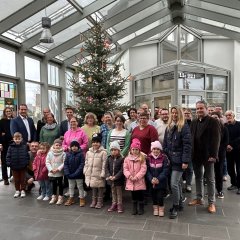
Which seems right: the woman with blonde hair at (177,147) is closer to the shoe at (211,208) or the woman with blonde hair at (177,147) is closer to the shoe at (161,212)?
the shoe at (161,212)

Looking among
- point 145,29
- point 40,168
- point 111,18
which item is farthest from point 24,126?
point 145,29

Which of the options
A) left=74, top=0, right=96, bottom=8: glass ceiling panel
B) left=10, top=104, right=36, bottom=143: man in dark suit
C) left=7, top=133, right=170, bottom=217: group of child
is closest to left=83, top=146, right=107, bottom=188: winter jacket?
left=7, top=133, right=170, bottom=217: group of child

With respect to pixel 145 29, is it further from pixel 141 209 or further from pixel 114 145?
pixel 141 209

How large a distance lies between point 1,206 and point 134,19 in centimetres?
900

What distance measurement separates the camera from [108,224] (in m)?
4.35

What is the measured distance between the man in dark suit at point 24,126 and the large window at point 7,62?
309cm

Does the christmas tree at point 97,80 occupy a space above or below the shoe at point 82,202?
above

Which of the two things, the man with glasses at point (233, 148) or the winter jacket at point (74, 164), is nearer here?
the winter jacket at point (74, 164)

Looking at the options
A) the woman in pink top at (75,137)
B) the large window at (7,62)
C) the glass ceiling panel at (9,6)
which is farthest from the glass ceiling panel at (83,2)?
the woman in pink top at (75,137)

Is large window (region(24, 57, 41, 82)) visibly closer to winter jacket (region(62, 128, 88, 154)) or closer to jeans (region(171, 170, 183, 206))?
winter jacket (region(62, 128, 88, 154))

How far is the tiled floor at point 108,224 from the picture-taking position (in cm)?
394

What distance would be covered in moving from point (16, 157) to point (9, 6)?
4.18 meters

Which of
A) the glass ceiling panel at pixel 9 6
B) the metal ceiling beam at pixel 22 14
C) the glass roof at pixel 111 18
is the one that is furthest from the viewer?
the glass roof at pixel 111 18

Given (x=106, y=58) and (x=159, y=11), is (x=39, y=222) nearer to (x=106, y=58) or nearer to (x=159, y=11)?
(x=106, y=58)
